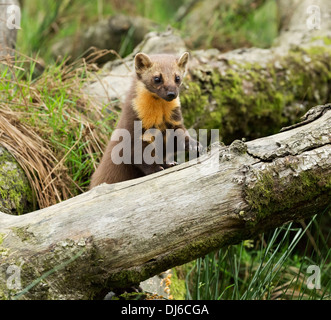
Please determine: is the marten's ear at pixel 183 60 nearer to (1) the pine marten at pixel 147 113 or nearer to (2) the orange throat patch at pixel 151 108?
(1) the pine marten at pixel 147 113

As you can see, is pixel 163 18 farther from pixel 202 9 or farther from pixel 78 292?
pixel 78 292

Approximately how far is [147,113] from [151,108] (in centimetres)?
5

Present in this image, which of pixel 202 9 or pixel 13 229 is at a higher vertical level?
pixel 202 9

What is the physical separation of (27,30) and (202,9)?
11.2 ft

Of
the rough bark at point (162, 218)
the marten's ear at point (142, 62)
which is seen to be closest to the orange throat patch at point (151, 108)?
the marten's ear at point (142, 62)

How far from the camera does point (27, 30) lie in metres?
7.49

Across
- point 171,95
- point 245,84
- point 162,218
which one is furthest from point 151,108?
point 245,84

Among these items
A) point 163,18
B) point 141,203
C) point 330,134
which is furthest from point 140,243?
point 163,18

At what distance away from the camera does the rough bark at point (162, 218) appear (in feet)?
8.22

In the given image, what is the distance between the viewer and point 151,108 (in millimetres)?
3717

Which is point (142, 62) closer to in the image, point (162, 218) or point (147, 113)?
point (147, 113)
